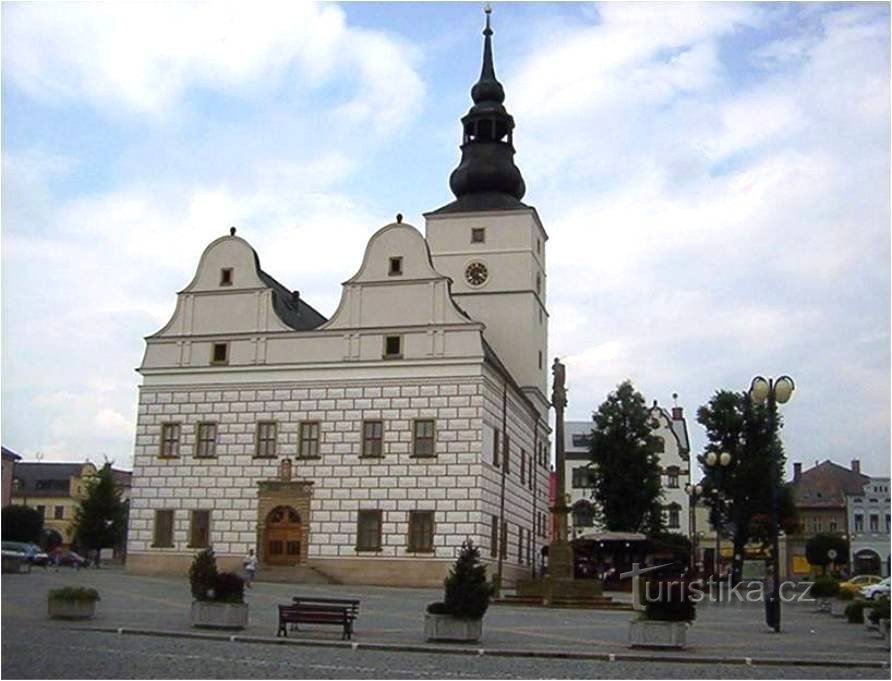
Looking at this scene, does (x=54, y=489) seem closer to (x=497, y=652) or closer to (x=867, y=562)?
(x=497, y=652)

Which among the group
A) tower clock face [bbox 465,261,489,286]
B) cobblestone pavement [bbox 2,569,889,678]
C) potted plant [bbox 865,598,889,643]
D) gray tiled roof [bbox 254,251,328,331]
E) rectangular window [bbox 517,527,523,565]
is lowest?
cobblestone pavement [bbox 2,569,889,678]

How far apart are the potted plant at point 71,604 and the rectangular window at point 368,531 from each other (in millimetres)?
21272

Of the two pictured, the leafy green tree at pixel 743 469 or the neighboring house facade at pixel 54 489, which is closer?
the neighboring house facade at pixel 54 489

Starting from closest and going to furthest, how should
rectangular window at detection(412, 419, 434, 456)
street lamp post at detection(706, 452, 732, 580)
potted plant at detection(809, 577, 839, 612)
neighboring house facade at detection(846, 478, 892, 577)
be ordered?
potted plant at detection(809, 577, 839, 612), street lamp post at detection(706, 452, 732, 580), rectangular window at detection(412, 419, 434, 456), neighboring house facade at detection(846, 478, 892, 577)

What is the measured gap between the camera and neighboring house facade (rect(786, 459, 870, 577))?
91125 mm

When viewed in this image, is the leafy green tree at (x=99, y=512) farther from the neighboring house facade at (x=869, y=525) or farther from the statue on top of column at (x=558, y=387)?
the neighboring house facade at (x=869, y=525)

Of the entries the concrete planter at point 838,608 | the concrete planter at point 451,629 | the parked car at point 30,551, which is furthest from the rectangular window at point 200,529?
the concrete planter at point 451,629

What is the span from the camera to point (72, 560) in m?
45.7

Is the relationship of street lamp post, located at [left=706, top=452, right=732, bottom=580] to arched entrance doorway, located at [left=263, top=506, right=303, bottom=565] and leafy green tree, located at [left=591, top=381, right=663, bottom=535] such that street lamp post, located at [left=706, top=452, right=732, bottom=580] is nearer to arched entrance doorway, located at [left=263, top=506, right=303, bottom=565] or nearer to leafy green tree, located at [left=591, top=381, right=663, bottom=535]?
leafy green tree, located at [left=591, top=381, right=663, bottom=535]

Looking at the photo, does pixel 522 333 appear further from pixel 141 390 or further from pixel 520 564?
pixel 141 390

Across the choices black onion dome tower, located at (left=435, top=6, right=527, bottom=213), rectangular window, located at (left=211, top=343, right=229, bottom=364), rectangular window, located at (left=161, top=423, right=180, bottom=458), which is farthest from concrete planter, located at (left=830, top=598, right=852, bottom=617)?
black onion dome tower, located at (left=435, top=6, right=527, bottom=213)

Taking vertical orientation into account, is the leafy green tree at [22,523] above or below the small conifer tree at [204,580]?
above

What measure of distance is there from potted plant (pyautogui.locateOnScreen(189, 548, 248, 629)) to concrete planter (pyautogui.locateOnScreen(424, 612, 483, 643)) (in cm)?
376

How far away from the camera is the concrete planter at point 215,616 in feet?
69.2
